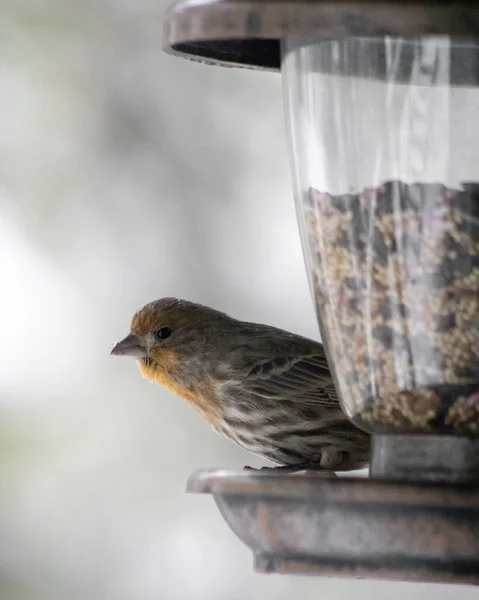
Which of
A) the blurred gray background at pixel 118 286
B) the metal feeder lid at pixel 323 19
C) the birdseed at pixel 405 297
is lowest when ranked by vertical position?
the blurred gray background at pixel 118 286

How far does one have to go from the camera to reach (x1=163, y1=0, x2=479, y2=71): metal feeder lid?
8.03 feet

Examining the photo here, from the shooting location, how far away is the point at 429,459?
3.03 metres

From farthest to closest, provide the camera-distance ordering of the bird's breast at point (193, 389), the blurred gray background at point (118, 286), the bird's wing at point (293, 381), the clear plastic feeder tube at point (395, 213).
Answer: the blurred gray background at point (118, 286), the bird's breast at point (193, 389), the bird's wing at point (293, 381), the clear plastic feeder tube at point (395, 213)

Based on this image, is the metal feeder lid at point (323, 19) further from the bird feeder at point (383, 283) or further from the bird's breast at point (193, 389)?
the bird's breast at point (193, 389)

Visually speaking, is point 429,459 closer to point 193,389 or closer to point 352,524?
point 352,524

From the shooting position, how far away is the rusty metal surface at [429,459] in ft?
9.78

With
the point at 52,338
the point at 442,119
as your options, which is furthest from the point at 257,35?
the point at 52,338

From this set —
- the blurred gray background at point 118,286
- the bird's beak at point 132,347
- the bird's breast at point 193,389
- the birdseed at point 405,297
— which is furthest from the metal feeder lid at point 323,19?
the blurred gray background at point 118,286

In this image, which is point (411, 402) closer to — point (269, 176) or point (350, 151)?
point (350, 151)

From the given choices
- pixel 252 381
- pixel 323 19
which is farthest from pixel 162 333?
pixel 323 19

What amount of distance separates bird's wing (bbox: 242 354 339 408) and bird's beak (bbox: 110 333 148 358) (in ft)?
1.53

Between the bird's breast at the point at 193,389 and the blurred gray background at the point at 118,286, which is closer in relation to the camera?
the bird's breast at the point at 193,389

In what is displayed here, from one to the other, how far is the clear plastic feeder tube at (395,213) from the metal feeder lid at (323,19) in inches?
13.4

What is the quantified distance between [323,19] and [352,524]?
0.97 m
